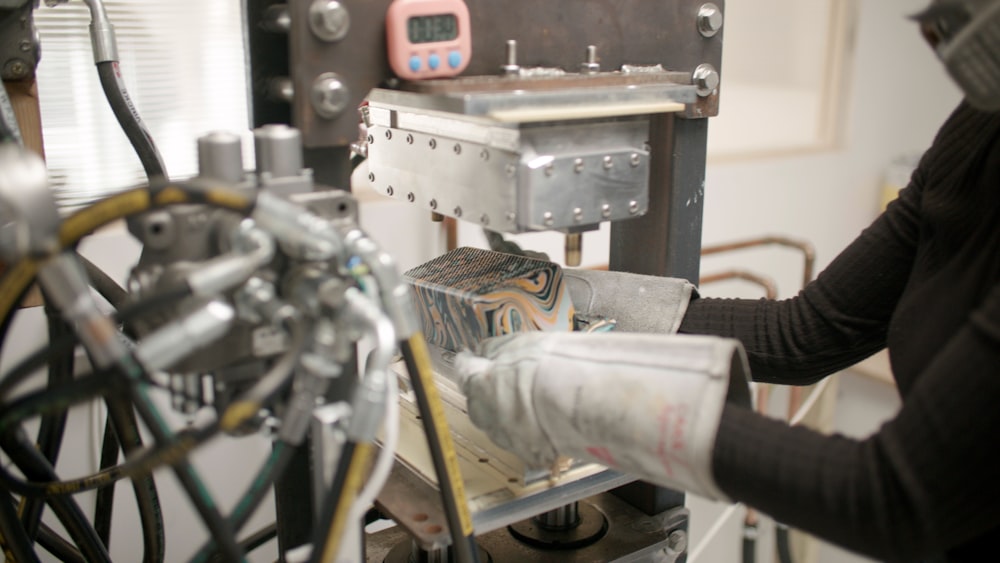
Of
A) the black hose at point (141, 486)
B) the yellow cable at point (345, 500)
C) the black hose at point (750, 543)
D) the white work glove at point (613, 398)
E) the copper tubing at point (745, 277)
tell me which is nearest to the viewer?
the yellow cable at point (345, 500)

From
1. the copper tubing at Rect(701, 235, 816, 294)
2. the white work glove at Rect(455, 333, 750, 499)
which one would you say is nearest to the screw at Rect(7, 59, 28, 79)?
the white work glove at Rect(455, 333, 750, 499)

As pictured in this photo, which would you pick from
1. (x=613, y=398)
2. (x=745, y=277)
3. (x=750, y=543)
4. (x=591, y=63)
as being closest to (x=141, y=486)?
(x=613, y=398)

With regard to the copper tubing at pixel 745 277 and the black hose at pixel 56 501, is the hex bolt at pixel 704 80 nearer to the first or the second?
the black hose at pixel 56 501

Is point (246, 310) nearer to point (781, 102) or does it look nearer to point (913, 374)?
point (913, 374)

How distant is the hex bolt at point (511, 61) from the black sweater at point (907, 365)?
0.37 metres

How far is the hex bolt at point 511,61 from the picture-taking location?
832 millimetres

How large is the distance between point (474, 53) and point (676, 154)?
0.28m

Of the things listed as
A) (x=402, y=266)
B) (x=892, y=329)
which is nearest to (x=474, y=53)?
(x=892, y=329)

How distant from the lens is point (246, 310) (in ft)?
2.15

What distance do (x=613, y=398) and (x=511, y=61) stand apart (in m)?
0.34

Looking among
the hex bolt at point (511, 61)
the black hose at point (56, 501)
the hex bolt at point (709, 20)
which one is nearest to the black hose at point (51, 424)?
the black hose at point (56, 501)

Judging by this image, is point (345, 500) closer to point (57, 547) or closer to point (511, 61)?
point (511, 61)

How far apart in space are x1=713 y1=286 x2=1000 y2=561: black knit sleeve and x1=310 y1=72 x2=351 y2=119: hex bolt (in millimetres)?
433

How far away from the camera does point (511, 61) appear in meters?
0.84
